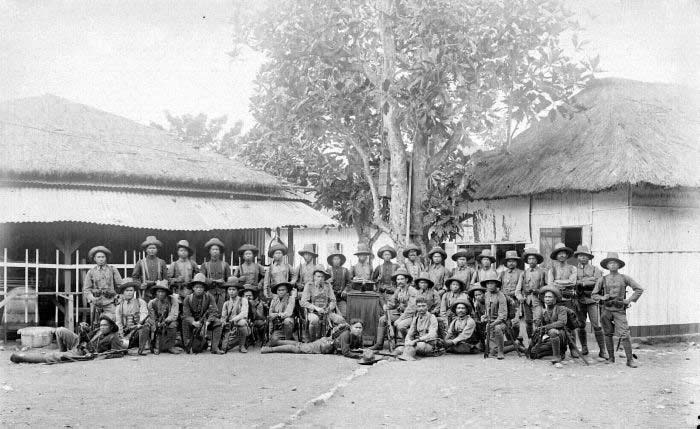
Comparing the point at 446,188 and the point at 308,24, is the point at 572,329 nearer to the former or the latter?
the point at 446,188

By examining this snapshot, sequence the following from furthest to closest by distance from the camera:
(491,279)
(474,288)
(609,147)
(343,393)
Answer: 1. (609,147)
2. (474,288)
3. (491,279)
4. (343,393)

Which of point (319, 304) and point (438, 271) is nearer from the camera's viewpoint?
point (319, 304)

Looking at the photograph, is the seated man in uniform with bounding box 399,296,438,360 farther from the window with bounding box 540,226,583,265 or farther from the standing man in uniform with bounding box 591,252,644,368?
the window with bounding box 540,226,583,265

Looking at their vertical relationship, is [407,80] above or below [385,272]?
above

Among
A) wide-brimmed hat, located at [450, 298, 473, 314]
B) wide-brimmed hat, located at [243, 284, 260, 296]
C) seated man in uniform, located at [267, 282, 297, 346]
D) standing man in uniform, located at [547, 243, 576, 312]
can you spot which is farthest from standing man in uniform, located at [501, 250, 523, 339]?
wide-brimmed hat, located at [243, 284, 260, 296]

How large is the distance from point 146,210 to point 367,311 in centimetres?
458

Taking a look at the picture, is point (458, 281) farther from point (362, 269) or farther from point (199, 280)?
point (199, 280)

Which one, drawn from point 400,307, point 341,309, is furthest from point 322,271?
point 400,307

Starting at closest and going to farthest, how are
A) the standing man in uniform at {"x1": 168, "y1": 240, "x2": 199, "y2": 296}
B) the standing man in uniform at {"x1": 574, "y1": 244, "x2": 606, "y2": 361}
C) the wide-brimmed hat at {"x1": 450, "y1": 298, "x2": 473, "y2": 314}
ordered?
the standing man in uniform at {"x1": 574, "y1": 244, "x2": 606, "y2": 361} → the wide-brimmed hat at {"x1": 450, "y1": 298, "x2": 473, "y2": 314} → the standing man in uniform at {"x1": 168, "y1": 240, "x2": 199, "y2": 296}

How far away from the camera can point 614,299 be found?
395 inches

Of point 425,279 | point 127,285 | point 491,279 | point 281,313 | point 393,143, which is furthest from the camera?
point 393,143

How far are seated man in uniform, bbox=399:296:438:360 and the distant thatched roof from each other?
4065 mm

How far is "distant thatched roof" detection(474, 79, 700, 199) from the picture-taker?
12500 mm

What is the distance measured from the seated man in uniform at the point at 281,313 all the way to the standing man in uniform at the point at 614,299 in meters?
4.61
